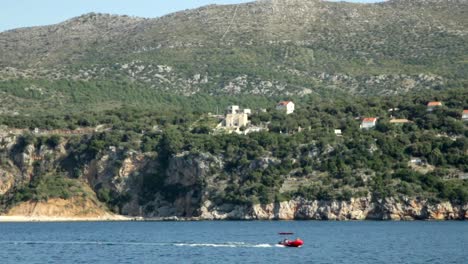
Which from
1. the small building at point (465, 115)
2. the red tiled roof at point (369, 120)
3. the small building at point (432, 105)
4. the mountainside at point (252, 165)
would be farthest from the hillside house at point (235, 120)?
the small building at point (465, 115)

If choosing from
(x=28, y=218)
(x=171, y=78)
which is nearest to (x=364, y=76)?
(x=171, y=78)

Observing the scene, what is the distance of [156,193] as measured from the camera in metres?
136

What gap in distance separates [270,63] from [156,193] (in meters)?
57.5

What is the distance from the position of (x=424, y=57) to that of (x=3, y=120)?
213ft

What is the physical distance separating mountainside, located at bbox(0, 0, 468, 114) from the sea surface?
60.4 metres

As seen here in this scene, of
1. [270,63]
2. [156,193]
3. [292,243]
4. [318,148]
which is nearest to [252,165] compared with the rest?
[318,148]

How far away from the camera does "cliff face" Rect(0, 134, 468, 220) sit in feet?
401

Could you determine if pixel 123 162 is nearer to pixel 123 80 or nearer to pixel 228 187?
pixel 228 187

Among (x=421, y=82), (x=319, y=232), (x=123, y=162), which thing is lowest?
(x=319, y=232)

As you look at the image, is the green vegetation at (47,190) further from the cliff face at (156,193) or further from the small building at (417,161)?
the small building at (417,161)

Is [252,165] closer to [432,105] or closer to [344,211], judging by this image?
[344,211]

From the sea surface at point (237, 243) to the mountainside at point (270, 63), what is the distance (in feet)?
198

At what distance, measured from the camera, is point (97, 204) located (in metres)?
136

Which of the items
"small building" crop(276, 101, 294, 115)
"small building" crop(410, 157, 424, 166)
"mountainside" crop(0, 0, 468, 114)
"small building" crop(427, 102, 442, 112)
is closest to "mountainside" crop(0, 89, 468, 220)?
"small building" crop(410, 157, 424, 166)
